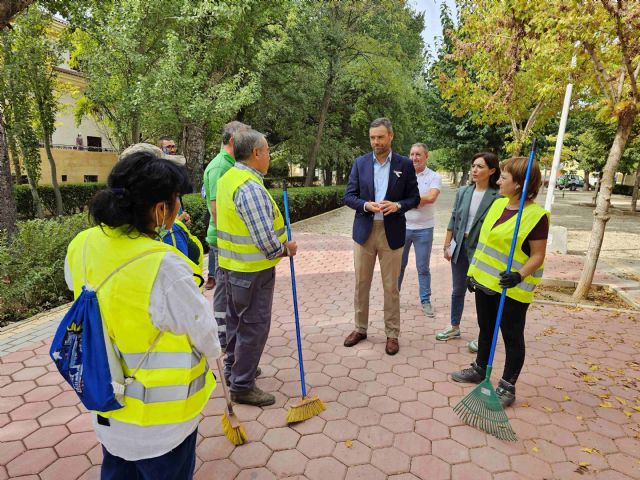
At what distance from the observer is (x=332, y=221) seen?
14.1 m

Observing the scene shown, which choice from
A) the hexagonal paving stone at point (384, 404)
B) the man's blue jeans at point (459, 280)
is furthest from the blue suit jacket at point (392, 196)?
the hexagonal paving stone at point (384, 404)

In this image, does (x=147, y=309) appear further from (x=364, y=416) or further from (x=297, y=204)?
(x=297, y=204)

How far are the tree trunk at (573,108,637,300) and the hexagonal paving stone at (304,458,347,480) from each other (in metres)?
4.92

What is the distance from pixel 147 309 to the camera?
1276mm

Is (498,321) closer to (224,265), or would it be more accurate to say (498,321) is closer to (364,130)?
(224,265)

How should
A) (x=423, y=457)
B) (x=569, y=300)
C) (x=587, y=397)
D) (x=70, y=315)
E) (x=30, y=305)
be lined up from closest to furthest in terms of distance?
(x=70, y=315)
(x=423, y=457)
(x=587, y=397)
(x=30, y=305)
(x=569, y=300)

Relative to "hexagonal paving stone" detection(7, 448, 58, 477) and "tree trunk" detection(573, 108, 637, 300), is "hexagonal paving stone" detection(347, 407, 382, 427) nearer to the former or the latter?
"hexagonal paving stone" detection(7, 448, 58, 477)

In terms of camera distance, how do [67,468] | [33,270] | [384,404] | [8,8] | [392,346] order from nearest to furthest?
[67,468] → [384,404] → [8,8] → [392,346] → [33,270]

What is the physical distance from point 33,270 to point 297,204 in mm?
8961

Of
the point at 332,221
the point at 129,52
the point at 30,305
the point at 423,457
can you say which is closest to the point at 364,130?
the point at 332,221

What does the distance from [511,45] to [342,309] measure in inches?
203

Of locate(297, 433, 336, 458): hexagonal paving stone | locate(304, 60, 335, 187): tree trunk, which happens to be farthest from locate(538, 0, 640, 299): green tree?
locate(304, 60, 335, 187): tree trunk

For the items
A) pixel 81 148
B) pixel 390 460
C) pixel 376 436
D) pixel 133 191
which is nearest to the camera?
pixel 133 191

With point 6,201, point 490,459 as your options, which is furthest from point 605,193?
point 6,201
